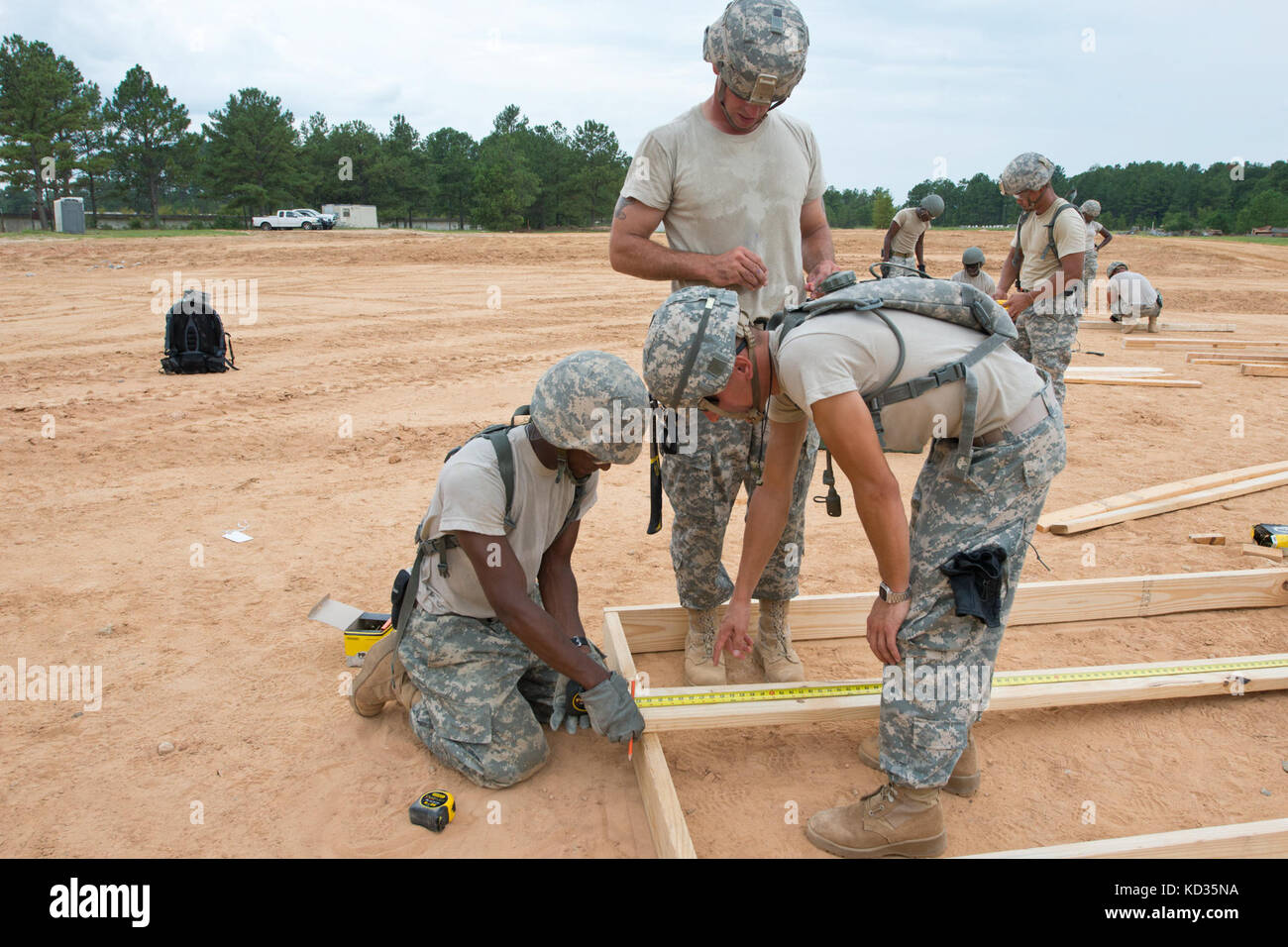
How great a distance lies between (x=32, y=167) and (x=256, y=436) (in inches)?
1788

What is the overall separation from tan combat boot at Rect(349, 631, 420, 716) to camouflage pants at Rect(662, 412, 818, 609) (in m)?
1.18

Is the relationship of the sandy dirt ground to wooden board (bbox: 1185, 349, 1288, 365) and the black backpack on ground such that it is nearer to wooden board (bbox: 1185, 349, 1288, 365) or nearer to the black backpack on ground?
the black backpack on ground

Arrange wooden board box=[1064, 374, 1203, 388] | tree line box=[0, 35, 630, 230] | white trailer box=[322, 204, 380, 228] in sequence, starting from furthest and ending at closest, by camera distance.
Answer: white trailer box=[322, 204, 380, 228]
tree line box=[0, 35, 630, 230]
wooden board box=[1064, 374, 1203, 388]

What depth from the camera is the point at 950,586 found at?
255 cm

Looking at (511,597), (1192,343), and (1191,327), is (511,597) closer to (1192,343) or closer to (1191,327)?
(1192,343)

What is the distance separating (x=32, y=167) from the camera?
41188 mm

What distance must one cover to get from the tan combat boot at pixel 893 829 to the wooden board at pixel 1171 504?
3.40m

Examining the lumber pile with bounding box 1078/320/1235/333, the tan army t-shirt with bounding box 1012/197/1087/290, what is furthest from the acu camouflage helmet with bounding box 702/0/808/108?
the lumber pile with bounding box 1078/320/1235/333

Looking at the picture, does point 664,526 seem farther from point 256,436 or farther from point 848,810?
point 256,436

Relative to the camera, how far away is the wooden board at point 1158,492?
5.65 m

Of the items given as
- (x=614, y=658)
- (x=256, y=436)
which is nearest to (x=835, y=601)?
(x=614, y=658)

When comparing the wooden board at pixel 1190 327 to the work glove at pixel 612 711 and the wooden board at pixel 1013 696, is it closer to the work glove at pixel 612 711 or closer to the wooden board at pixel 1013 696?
the wooden board at pixel 1013 696

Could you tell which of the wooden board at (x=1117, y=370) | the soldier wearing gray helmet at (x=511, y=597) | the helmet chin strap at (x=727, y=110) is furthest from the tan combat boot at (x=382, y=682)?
the wooden board at (x=1117, y=370)

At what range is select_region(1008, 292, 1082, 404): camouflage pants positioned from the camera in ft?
21.2
